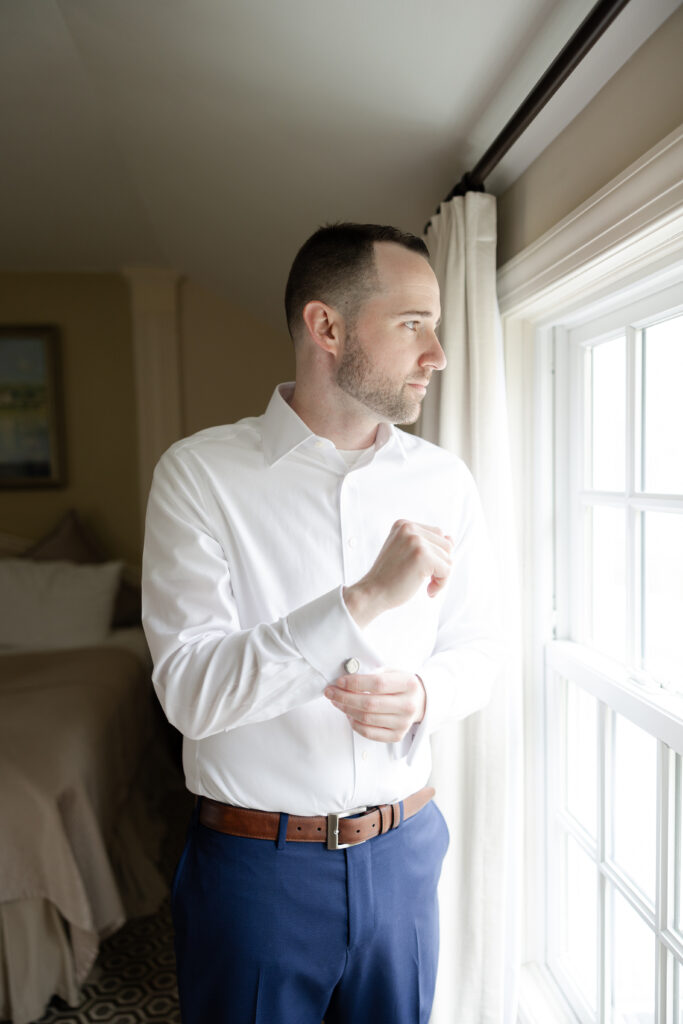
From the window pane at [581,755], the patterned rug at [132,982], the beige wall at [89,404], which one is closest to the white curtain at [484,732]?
the window pane at [581,755]

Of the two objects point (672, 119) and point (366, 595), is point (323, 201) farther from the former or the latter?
point (366, 595)

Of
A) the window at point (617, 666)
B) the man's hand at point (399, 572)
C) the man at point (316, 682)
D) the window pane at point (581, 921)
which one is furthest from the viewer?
the window pane at point (581, 921)

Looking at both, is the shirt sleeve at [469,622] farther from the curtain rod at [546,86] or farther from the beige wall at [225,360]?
the beige wall at [225,360]

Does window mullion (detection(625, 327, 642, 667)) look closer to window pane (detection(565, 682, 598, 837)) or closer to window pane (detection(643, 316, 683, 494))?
window pane (detection(643, 316, 683, 494))

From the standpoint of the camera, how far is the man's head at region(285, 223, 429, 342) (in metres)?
1.22

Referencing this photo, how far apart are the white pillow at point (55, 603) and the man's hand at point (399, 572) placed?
8.72 ft

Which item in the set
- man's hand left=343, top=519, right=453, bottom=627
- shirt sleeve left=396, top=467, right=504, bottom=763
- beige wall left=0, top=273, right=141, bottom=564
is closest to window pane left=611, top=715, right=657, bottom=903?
shirt sleeve left=396, top=467, right=504, bottom=763

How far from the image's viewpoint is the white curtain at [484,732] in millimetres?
1566

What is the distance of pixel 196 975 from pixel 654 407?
1286mm

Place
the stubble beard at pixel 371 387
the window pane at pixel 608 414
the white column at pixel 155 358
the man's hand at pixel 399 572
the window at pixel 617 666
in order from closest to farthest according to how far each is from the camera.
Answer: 1. the man's hand at pixel 399 572
2. the stubble beard at pixel 371 387
3. the window at pixel 617 666
4. the window pane at pixel 608 414
5. the white column at pixel 155 358

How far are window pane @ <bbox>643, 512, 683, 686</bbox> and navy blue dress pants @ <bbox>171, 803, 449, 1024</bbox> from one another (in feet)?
1.90

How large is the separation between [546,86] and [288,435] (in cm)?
71

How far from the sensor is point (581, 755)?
5.48 ft

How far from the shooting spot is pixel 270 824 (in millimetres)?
1152
